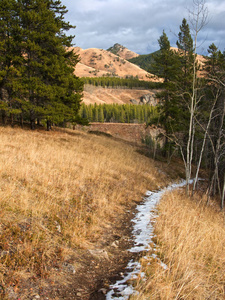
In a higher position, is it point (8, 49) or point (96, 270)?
point (8, 49)

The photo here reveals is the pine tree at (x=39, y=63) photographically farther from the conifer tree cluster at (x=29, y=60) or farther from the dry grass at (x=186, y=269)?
the dry grass at (x=186, y=269)

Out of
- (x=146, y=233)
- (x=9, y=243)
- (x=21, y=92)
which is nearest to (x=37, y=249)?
(x=9, y=243)

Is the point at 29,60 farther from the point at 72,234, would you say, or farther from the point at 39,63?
the point at 72,234

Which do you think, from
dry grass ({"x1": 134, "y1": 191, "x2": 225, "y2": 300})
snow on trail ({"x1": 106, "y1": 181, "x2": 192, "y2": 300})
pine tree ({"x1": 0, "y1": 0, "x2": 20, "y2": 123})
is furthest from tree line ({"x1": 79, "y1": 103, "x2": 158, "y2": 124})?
dry grass ({"x1": 134, "y1": 191, "x2": 225, "y2": 300})

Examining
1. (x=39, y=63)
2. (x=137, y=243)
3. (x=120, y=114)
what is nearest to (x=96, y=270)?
(x=137, y=243)

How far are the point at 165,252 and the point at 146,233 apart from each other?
128 centimetres

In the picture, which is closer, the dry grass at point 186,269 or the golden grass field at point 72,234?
the dry grass at point 186,269

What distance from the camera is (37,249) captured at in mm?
3516

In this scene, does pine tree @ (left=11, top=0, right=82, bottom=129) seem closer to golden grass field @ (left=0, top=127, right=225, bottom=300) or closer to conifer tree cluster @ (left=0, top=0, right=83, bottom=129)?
conifer tree cluster @ (left=0, top=0, right=83, bottom=129)

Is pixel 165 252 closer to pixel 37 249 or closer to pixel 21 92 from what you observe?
pixel 37 249

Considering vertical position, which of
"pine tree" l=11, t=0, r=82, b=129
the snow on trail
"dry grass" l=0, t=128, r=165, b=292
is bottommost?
the snow on trail

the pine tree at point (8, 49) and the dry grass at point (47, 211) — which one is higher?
the pine tree at point (8, 49)

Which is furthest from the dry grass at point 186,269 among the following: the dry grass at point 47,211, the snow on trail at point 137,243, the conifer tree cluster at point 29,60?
the conifer tree cluster at point 29,60

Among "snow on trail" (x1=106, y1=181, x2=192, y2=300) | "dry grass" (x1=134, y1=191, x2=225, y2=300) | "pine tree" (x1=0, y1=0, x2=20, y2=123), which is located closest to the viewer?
"dry grass" (x1=134, y1=191, x2=225, y2=300)
